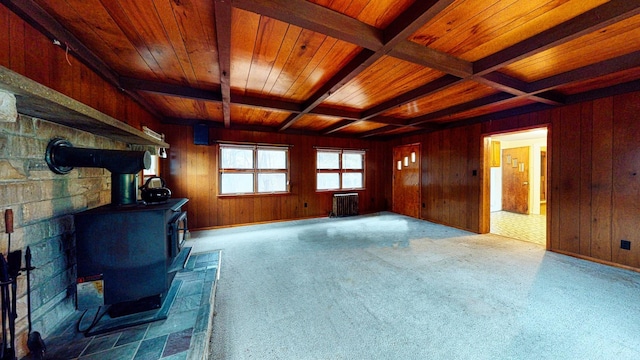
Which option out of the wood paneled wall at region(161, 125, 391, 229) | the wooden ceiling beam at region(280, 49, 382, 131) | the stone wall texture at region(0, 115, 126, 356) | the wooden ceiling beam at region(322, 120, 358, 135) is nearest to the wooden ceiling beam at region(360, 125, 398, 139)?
the wood paneled wall at region(161, 125, 391, 229)

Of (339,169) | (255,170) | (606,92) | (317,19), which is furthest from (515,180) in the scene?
(317,19)

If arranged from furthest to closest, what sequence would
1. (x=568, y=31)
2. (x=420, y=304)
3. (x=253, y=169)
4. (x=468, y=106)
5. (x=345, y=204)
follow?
(x=345, y=204)
(x=253, y=169)
(x=468, y=106)
(x=420, y=304)
(x=568, y=31)

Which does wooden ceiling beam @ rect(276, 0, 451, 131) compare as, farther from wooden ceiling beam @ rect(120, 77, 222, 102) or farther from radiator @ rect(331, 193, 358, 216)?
radiator @ rect(331, 193, 358, 216)

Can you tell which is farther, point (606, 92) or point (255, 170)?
point (255, 170)

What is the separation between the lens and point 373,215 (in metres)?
5.80

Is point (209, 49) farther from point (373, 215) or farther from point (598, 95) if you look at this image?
point (373, 215)

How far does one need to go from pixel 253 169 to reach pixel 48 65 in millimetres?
3362

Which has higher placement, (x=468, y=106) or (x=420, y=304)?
(x=468, y=106)

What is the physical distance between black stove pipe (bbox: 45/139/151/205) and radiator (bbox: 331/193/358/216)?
423cm

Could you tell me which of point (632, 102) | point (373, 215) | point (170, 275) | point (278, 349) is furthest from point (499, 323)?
point (373, 215)

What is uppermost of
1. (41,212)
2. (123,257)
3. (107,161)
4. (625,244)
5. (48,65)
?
(48,65)

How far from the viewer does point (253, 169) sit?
473 cm

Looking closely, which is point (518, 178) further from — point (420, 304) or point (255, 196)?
point (255, 196)

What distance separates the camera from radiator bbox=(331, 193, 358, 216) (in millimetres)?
5516
